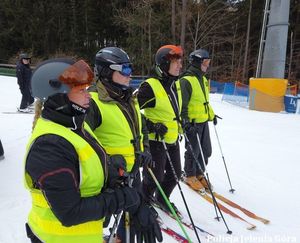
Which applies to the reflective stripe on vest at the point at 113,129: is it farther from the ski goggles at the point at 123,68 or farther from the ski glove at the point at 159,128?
the ski glove at the point at 159,128

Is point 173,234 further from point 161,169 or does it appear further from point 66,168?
point 66,168

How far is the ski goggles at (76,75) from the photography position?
177cm

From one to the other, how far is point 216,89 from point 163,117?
2211cm

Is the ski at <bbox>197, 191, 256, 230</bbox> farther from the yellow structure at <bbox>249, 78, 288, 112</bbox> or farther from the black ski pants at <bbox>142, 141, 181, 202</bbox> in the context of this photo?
the yellow structure at <bbox>249, 78, 288, 112</bbox>

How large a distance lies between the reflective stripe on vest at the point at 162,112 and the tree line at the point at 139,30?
2794cm

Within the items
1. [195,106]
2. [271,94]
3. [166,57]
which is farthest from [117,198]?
[271,94]

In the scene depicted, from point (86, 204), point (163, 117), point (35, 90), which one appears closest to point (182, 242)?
point (163, 117)

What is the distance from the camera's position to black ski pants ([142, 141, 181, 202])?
3815mm

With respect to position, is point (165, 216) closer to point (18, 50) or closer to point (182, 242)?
point (182, 242)

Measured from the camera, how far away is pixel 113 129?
2.63m

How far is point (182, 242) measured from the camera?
350 cm

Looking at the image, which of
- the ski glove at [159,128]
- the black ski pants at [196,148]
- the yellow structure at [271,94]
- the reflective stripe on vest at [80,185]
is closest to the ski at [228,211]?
the black ski pants at [196,148]

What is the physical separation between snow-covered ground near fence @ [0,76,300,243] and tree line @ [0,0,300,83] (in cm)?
2308

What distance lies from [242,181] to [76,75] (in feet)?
14.6
